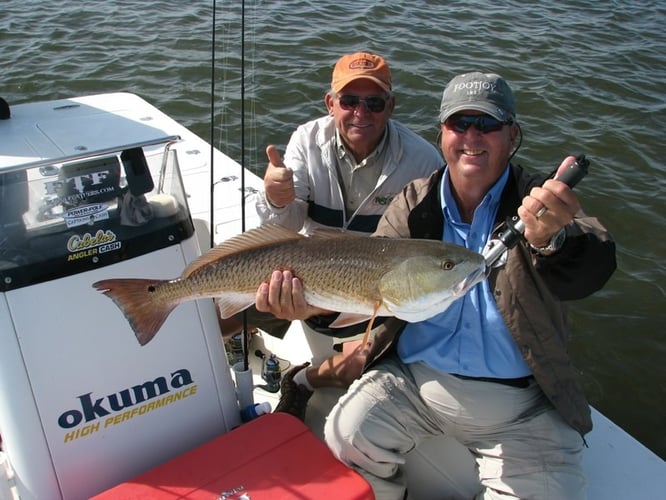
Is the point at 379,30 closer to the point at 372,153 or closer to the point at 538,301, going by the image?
the point at 372,153

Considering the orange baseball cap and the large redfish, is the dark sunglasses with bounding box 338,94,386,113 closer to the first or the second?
the orange baseball cap

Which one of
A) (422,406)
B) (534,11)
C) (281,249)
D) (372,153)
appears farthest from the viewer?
(534,11)

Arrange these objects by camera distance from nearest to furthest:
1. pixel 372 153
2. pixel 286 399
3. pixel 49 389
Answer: pixel 49 389 → pixel 286 399 → pixel 372 153

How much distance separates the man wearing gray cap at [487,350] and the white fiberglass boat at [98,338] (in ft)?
1.08

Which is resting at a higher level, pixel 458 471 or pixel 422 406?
pixel 422 406

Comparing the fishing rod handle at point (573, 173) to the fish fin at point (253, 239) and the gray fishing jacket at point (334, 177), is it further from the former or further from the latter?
the gray fishing jacket at point (334, 177)

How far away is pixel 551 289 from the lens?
276cm

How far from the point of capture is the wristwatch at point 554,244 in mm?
2557

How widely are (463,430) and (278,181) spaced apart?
5.21ft

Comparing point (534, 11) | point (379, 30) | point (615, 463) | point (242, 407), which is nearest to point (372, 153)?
point (242, 407)

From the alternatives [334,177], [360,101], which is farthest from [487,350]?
[360,101]

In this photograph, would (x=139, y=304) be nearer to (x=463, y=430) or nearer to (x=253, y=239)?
(x=253, y=239)

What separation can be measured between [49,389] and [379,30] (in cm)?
1035

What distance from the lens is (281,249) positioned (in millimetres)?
2662
